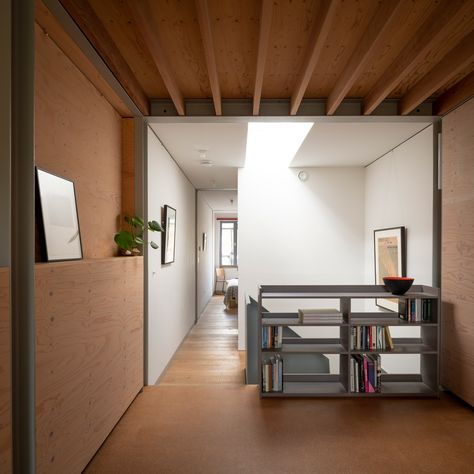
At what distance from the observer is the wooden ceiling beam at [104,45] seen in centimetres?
182

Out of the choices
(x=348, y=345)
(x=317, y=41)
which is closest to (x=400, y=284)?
(x=348, y=345)

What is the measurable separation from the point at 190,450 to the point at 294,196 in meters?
3.66

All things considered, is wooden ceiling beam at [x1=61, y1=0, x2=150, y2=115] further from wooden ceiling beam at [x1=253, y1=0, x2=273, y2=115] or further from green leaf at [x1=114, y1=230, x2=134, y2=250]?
green leaf at [x1=114, y1=230, x2=134, y2=250]

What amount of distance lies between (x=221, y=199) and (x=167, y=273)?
4960mm

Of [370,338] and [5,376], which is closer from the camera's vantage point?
[5,376]

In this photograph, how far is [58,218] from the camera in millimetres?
1868

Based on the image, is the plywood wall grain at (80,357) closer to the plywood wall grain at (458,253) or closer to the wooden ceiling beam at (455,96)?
the plywood wall grain at (458,253)

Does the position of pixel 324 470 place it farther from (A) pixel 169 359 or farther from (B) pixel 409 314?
(A) pixel 169 359

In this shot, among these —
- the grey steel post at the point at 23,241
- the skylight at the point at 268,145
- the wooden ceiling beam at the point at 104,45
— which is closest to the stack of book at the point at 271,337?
the grey steel post at the point at 23,241

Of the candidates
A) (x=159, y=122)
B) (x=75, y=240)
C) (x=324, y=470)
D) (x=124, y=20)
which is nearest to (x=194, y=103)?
(x=159, y=122)

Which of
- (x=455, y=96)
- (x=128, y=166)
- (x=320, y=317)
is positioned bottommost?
(x=320, y=317)

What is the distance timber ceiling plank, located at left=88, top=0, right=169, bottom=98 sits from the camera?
6.24ft

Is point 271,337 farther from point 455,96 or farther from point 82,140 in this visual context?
point 455,96

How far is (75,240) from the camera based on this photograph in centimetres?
204
